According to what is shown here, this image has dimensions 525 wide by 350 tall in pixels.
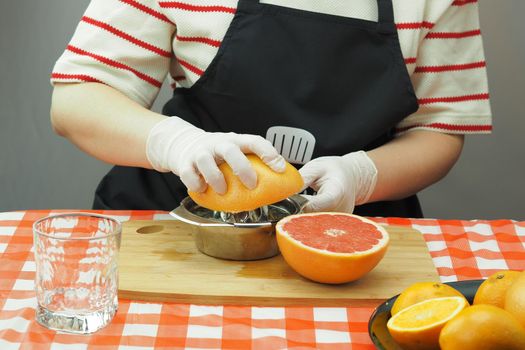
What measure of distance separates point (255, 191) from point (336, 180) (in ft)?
0.85

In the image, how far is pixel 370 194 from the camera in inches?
64.2

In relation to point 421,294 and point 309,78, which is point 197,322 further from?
point 309,78

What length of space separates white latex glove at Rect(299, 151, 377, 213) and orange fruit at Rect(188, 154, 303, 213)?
0.15 m

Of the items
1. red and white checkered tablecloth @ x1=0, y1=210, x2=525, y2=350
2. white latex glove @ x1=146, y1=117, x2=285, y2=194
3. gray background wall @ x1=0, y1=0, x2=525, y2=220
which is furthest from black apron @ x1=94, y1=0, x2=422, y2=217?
gray background wall @ x1=0, y1=0, x2=525, y2=220

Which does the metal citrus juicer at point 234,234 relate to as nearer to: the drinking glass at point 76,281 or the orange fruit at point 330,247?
the orange fruit at point 330,247

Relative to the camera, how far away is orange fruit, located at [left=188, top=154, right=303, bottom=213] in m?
1.23

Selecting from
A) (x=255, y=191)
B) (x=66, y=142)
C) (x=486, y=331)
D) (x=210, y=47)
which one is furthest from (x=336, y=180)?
(x=66, y=142)

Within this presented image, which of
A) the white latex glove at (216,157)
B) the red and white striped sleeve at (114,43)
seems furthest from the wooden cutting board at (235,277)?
the red and white striped sleeve at (114,43)

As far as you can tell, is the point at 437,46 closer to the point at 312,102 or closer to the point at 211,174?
the point at 312,102

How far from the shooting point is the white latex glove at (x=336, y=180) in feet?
4.64

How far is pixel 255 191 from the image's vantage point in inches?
48.3

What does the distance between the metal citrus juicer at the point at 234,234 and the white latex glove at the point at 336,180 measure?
0.12m

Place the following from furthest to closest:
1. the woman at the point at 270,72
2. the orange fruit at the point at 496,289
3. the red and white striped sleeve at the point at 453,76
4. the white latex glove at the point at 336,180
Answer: the red and white striped sleeve at the point at 453,76 < the woman at the point at 270,72 < the white latex glove at the point at 336,180 < the orange fruit at the point at 496,289

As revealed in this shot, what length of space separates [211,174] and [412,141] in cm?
65
